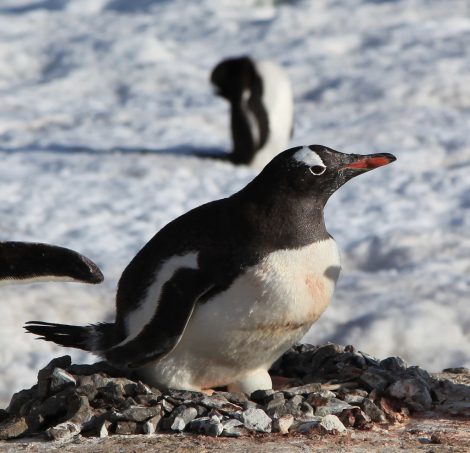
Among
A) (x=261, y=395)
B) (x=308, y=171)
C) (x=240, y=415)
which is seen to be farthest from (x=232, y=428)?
(x=308, y=171)

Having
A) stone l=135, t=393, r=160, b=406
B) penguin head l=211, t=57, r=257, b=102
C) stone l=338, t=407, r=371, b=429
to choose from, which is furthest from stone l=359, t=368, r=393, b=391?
penguin head l=211, t=57, r=257, b=102

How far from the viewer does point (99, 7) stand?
1466 centimetres

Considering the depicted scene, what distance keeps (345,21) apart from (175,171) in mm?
4822

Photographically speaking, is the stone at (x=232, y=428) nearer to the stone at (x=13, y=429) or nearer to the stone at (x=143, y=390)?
the stone at (x=143, y=390)

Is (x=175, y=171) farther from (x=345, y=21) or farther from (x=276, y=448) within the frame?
(x=276, y=448)

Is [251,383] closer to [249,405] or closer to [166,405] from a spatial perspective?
[249,405]

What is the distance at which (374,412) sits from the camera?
336 centimetres

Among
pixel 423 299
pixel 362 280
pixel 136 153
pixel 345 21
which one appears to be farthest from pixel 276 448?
pixel 345 21

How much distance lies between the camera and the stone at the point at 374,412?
335 cm

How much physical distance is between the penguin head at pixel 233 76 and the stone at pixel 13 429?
6.96 m

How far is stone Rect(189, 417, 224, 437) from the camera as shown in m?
3.14

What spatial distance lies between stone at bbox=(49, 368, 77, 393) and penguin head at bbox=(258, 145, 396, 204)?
0.82 meters

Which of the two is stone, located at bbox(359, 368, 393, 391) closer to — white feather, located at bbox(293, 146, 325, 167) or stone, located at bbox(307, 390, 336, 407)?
stone, located at bbox(307, 390, 336, 407)

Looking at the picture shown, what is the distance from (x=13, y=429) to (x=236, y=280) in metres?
0.76
